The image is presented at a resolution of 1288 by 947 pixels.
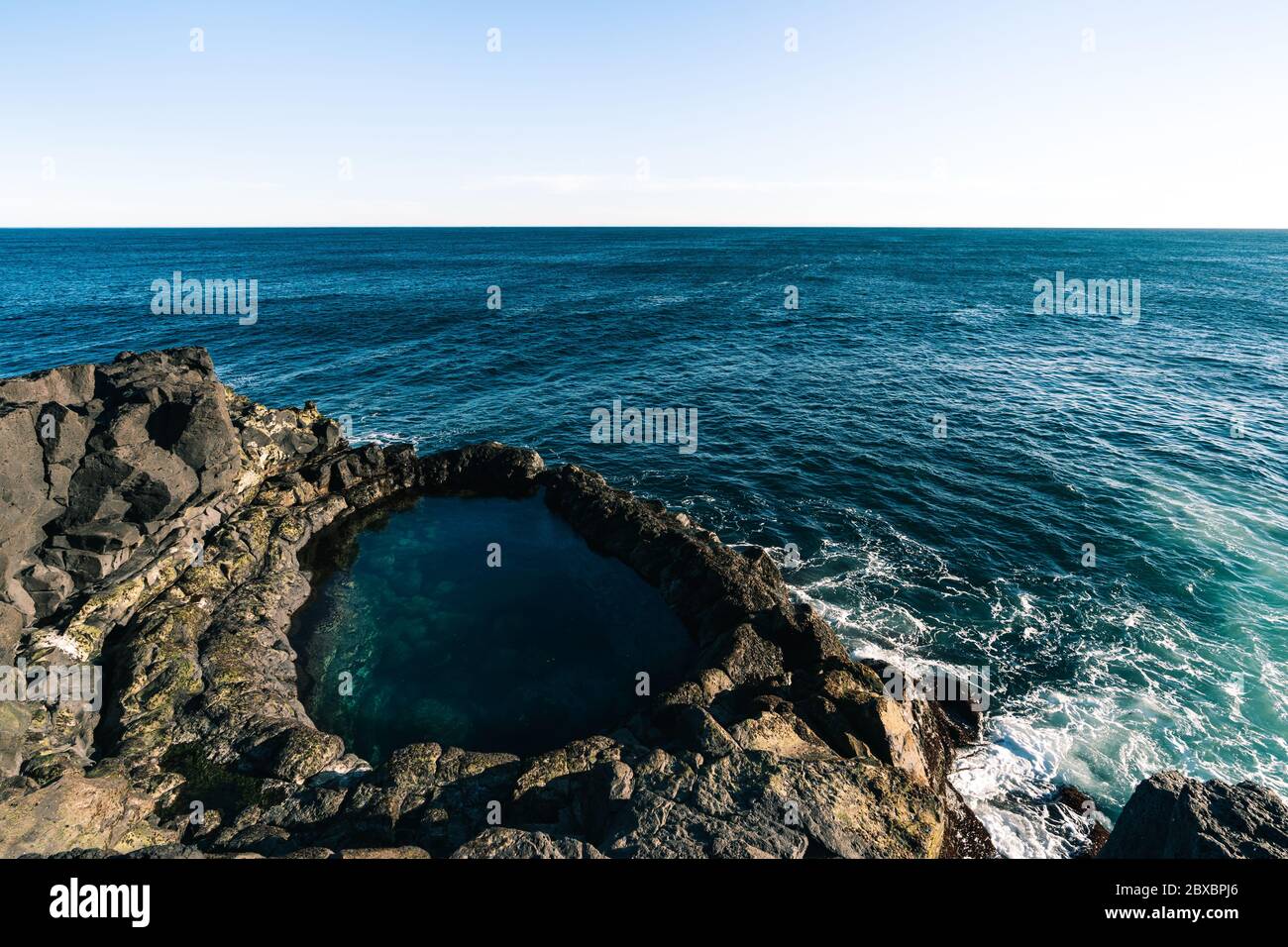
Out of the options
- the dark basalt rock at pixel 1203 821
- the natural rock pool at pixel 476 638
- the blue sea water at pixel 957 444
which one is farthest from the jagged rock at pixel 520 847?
the blue sea water at pixel 957 444

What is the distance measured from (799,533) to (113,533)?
111 ft

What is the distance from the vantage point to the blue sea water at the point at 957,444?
75.5ft

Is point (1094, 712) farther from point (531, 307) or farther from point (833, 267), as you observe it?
point (833, 267)

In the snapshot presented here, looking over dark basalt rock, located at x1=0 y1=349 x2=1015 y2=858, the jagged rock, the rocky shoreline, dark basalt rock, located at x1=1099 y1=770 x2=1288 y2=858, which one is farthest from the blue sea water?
the jagged rock

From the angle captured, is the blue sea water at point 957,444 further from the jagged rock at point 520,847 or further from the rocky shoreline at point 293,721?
the jagged rock at point 520,847

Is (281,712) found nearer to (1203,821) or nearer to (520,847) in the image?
(520,847)

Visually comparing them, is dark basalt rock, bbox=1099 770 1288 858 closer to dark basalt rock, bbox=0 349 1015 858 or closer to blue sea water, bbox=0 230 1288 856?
dark basalt rock, bbox=0 349 1015 858

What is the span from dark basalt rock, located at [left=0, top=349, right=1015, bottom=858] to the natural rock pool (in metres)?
1.25

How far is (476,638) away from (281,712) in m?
7.61

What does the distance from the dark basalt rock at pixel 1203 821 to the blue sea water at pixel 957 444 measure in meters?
6.08

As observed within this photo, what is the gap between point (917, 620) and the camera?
87.7 feet

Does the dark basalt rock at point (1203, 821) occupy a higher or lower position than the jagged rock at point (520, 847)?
higher

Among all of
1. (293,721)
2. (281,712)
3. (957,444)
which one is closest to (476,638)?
(293,721)
